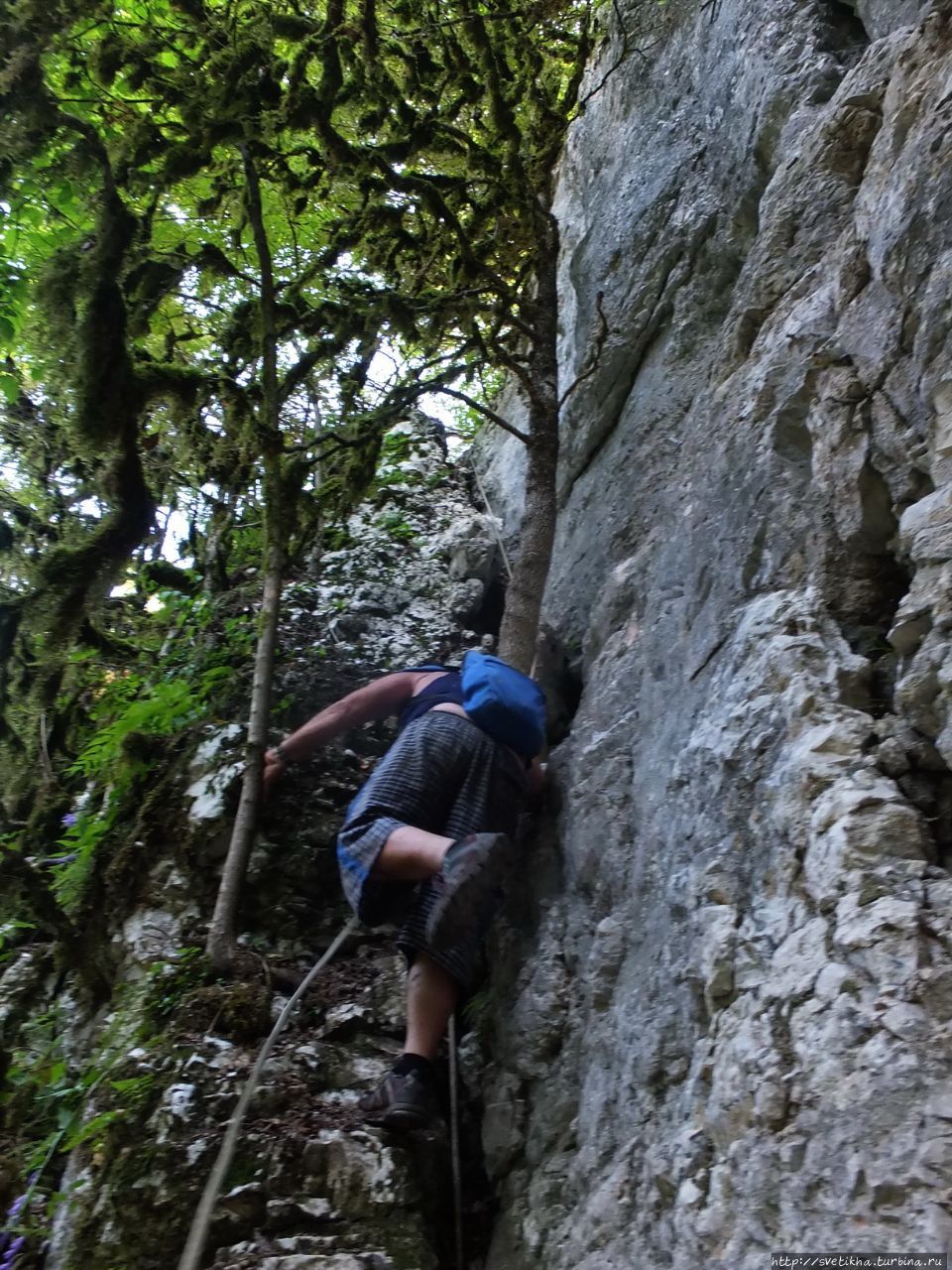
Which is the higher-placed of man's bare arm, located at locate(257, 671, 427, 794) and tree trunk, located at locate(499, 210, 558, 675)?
tree trunk, located at locate(499, 210, 558, 675)

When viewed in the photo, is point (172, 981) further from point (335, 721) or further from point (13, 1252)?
point (335, 721)

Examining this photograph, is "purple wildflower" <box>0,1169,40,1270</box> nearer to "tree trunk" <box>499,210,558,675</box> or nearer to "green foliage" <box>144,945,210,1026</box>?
Answer: "green foliage" <box>144,945,210,1026</box>

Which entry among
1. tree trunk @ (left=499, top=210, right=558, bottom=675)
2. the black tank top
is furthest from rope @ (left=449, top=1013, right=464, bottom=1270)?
tree trunk @ (left=499, top=210, right=558, bottom=675)

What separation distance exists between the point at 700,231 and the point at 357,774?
12.6 ft

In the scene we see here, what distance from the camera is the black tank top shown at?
16.0 ft

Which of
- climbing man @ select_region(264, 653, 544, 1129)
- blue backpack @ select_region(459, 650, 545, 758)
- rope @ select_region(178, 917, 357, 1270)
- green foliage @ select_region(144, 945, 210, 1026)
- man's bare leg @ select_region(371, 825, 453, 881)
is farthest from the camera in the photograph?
blue backpack @ select_region(459, 650, 545, 758)

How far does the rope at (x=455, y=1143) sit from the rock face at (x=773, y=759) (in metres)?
0.17

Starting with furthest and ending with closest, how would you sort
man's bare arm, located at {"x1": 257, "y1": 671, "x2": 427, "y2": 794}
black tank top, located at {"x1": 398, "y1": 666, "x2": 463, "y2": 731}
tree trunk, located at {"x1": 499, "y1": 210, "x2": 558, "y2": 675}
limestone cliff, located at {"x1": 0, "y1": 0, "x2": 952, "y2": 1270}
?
tree trunk, located at {"x1": 499, "y1": 210, "x2": 558, "y2": 675} < man's bare arm, located at {"x1": 257, "y1": 671, "x2": 427, "y2": 794} < black tank top, located at {"x1": 398, "y1": 666, "x2": 463, "y2": 731} < limestone cliff, located at {"x1": 0, "y1": 0, "x2": 952, "y2": 1270}

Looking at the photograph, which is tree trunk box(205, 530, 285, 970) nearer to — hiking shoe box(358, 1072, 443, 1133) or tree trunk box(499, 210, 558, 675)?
hiking shoe box(358, 1072, 443, 1133)

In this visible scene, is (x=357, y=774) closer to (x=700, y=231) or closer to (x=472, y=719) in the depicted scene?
(x=472, y=719)

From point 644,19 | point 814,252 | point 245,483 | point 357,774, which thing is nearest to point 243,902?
point 357,774

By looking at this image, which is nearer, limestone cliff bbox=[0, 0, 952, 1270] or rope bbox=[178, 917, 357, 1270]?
limestone cliff bbox=[0, 0, 952, 1270]

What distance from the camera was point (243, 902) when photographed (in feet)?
16.1

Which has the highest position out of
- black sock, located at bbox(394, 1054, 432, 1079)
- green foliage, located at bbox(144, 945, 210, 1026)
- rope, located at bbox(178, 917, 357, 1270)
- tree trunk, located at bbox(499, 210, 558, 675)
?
tree trunk, located at bbox(499, 210, 558, 675)
